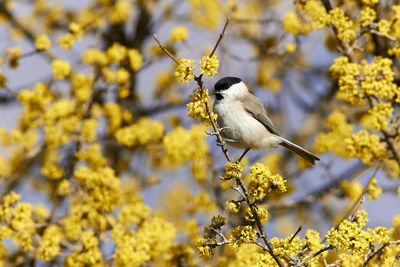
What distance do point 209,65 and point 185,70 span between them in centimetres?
12

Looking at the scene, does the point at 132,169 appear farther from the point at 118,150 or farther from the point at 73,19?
the point at 73,19

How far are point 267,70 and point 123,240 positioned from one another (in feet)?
10.9

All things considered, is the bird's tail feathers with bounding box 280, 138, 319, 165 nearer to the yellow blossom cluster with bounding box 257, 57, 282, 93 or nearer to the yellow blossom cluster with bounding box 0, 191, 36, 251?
the yellow blossom cluster with bounding box 257, 57, 282, 93

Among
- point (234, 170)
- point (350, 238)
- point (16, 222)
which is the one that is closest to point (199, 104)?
point (234, 170)

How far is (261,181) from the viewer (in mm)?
2242

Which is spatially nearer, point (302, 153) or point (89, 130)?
point (302, 153)

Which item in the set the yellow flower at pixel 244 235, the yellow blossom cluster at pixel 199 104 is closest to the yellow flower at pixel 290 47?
the yellow blossom cluster at pixel 199 104

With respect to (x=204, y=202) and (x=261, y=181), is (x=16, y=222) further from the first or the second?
(x=261, y=181)

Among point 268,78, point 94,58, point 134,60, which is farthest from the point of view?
point 268,78

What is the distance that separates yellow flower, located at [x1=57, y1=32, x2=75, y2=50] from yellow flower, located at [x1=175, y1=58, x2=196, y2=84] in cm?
260

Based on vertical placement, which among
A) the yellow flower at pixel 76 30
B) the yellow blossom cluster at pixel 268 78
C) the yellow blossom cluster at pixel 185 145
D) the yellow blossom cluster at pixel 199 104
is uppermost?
the yellow blossom cluster at pixel 268 78

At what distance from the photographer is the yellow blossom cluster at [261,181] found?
88.6 inches

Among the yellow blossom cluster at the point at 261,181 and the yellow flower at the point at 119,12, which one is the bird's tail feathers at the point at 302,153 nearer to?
the yellow blossom cluster at the point at 261,181

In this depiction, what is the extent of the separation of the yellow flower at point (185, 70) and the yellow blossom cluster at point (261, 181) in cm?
55
